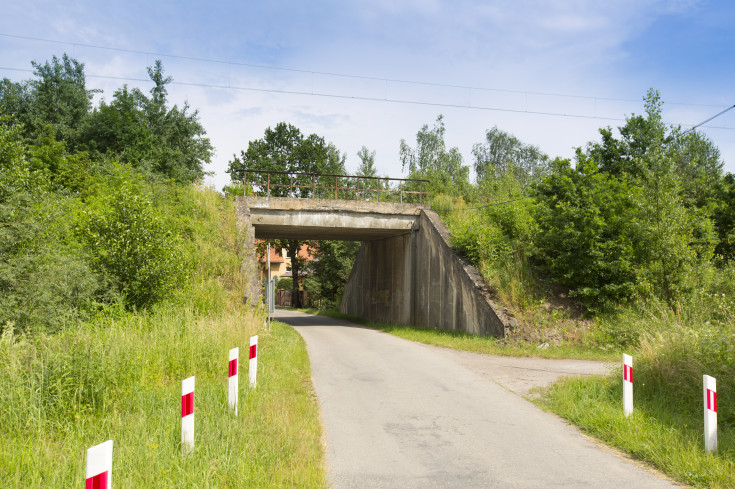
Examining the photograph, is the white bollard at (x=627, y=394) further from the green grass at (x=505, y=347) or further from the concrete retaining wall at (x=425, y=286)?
the concrete retaining wall at (x=425, y=286)

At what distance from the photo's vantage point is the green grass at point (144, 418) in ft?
14.3

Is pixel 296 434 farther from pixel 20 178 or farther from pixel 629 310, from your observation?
pixel 629 310

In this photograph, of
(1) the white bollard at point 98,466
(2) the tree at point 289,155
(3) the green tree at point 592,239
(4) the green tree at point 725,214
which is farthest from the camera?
(2) the tree at point 289,155

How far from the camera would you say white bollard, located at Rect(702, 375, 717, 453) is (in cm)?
523

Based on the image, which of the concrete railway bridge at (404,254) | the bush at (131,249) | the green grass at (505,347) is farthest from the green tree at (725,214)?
the bush at (131,249)

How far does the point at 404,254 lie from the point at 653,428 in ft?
60.7

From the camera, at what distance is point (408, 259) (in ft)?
77.9

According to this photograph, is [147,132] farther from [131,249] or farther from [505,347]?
[505,347]

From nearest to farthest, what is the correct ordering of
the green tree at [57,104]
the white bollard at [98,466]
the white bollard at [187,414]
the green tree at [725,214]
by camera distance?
the white bollard at [98,466]
the white bollard at [187,414]
the green tree at [725,214]
the green tree at [57,104]

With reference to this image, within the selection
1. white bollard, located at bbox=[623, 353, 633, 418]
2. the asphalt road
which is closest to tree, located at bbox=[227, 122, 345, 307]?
the asphalt road

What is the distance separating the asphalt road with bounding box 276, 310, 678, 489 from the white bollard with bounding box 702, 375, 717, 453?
79 centimetres

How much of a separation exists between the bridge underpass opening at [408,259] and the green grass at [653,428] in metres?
7.35

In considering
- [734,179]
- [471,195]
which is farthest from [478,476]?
[734,179]

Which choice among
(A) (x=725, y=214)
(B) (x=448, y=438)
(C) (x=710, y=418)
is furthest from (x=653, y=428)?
(A) (x=725, y=214)
